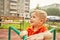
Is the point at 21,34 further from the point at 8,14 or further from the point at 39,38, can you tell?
the point at 8,14

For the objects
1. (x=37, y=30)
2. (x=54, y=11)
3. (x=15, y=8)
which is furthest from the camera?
(x=15, y=8)

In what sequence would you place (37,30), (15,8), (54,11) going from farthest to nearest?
1. (15,8)
2. (54,11)
3. (37,30)

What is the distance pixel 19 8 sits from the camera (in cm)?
409

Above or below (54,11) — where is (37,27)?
above

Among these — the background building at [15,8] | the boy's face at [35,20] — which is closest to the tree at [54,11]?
the background building at [15,8]

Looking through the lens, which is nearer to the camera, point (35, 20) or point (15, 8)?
point (35, 20)

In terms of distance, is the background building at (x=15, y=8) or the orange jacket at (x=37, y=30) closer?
the orange jacket at (x=37, y=30)

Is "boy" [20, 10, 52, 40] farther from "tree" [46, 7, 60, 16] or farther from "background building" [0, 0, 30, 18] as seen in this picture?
"background building" [0, 0, 30, 18]

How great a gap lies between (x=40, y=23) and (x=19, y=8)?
3.15m

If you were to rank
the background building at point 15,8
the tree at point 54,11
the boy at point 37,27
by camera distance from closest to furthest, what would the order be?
the boy at point 37,27 < the tree at point 54,11 < the background building at point 15,8

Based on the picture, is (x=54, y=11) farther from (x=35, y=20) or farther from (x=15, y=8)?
(x=35, y=20)

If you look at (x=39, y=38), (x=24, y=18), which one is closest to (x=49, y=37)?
(x=39, y=38)

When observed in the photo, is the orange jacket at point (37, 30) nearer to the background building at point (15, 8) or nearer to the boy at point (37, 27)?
the boy at point (37, 27)

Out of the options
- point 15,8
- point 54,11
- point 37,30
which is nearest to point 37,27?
point 37,30
